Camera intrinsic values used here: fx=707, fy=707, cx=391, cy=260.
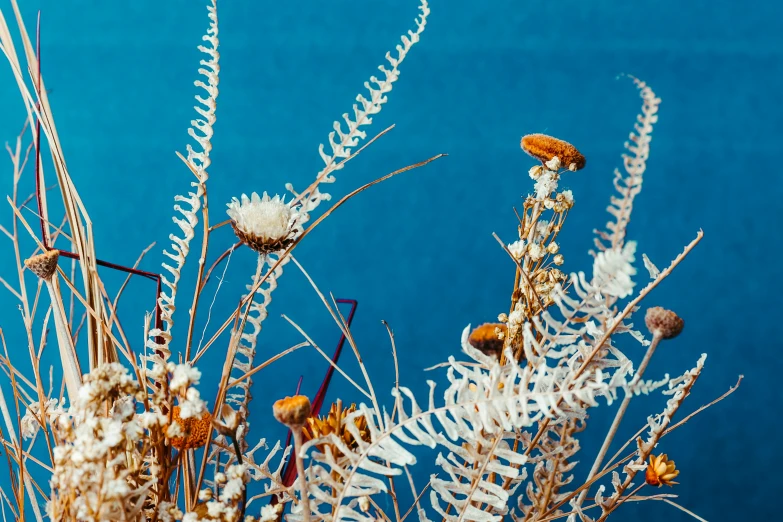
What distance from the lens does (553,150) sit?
31cm

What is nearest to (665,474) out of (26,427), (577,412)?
(577,412)

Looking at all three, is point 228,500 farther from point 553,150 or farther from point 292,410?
point 553,150

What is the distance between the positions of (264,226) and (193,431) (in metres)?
0.08

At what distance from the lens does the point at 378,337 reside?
917mm

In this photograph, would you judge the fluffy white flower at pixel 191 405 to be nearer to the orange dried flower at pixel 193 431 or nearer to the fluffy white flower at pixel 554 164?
the orange dried flower at pixel 193 431

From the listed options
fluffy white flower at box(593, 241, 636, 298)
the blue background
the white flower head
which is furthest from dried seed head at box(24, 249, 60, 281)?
the blue background

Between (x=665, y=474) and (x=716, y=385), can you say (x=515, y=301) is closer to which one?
(x=665, y=474)

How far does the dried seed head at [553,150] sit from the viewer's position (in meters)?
0.31

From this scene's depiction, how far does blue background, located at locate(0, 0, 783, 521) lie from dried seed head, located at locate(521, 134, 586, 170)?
0.55 meters

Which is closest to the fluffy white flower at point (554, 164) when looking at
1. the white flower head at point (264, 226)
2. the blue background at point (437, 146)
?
the white flower head at point (264, 226)

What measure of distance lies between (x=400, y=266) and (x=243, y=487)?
2.28ft

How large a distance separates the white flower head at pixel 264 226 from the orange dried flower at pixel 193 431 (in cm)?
6

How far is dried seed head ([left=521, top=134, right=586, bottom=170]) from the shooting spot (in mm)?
306

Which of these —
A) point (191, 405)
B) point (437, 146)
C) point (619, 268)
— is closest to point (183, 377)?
point (191, 405)
